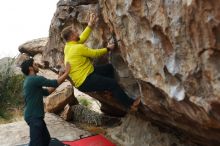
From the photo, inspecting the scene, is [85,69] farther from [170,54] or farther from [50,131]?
[50,131]

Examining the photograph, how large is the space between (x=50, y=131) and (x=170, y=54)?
5443mm

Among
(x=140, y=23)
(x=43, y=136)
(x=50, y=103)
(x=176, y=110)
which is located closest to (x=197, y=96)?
(x=176, y=110)

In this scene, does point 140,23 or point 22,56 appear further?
point 22,56

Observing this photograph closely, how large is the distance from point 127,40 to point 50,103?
222 inches

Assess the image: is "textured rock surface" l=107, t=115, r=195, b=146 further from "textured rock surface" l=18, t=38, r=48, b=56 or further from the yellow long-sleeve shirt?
"textured rock surface" l=18, t=38, r=48, b=56

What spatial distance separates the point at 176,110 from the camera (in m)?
6.93

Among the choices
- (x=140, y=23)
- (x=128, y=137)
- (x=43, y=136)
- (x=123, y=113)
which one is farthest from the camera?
(x=123, y=113)

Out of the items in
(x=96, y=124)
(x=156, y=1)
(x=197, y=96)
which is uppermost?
(x=156, y=1)

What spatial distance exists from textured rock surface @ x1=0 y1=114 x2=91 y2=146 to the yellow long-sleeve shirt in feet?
7.90

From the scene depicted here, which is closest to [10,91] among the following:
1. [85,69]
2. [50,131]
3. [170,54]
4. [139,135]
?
[50,131]

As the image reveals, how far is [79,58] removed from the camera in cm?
837

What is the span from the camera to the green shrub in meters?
15.4

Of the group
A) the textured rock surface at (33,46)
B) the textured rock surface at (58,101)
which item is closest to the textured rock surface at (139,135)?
the textured rock surface at (58,101)

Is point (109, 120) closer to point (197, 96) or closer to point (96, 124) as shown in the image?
point (96, 124)
